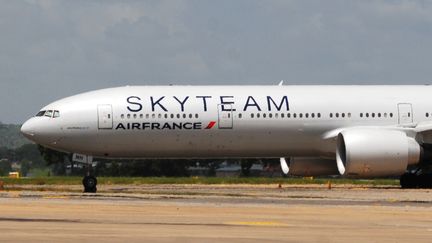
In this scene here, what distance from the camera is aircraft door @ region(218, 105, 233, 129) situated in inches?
1757

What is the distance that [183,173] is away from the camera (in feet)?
286

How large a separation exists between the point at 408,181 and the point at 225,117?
8.22 meters

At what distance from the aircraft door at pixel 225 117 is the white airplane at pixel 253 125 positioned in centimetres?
4

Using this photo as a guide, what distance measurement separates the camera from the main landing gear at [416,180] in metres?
46.3

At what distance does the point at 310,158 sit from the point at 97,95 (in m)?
9.94

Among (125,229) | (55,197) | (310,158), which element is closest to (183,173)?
(310,158)

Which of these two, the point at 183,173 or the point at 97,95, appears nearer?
the point at 97,95

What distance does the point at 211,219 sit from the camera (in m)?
24.2

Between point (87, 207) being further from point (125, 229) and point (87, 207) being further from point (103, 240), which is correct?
A: point (103, 240)

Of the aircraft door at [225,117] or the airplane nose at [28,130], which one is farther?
the aircraft door at [225,117]

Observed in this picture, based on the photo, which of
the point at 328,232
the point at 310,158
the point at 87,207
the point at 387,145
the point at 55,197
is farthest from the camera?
the point at 310,158

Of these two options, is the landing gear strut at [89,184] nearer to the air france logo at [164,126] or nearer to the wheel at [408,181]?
the air france logo at [164,126]

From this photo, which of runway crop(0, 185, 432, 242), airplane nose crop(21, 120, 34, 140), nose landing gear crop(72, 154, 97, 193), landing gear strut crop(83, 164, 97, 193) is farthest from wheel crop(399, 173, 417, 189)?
airplane nose crop(21, 120, 34, 140)

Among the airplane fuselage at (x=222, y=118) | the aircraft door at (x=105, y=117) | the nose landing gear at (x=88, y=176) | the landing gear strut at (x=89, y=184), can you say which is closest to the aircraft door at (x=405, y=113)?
the airplane fuselage at (x=222, y=118)
